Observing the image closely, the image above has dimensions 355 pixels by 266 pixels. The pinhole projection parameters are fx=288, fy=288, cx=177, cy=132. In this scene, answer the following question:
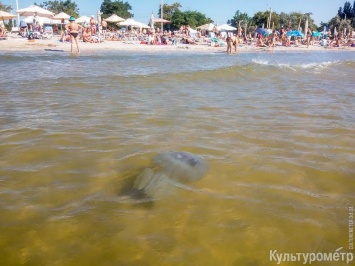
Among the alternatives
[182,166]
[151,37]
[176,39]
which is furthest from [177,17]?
[182,166]

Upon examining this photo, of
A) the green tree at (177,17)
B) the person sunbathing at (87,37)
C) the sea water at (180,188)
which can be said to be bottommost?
the sea water at (180,188)

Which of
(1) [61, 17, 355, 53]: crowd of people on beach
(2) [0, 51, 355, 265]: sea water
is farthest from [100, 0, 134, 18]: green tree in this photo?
(2) [0, 51, 355, 265]: sea water

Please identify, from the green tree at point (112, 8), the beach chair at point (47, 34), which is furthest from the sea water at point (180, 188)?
the green tree at point (112, 8)

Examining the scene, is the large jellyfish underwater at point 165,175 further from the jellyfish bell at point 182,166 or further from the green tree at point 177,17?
the green tree at point 177,17

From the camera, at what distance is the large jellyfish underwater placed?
2613mm

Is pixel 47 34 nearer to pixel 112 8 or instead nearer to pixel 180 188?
pixel 180 188

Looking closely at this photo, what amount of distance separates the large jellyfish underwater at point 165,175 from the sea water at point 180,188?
106 millimetres

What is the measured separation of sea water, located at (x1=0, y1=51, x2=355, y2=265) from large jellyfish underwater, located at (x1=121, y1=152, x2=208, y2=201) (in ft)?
0.35

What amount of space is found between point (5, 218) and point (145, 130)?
89.5 inches

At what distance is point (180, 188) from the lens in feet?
8.90

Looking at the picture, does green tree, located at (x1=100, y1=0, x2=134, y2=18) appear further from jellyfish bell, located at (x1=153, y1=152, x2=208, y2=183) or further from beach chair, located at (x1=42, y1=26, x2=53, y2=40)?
jellyfish bell, located at (x1=153, y1=152, x2=208, y2=183)

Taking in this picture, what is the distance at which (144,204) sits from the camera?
2.46 metres

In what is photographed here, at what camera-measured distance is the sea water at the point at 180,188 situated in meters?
2.02

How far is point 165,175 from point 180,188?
22cm
